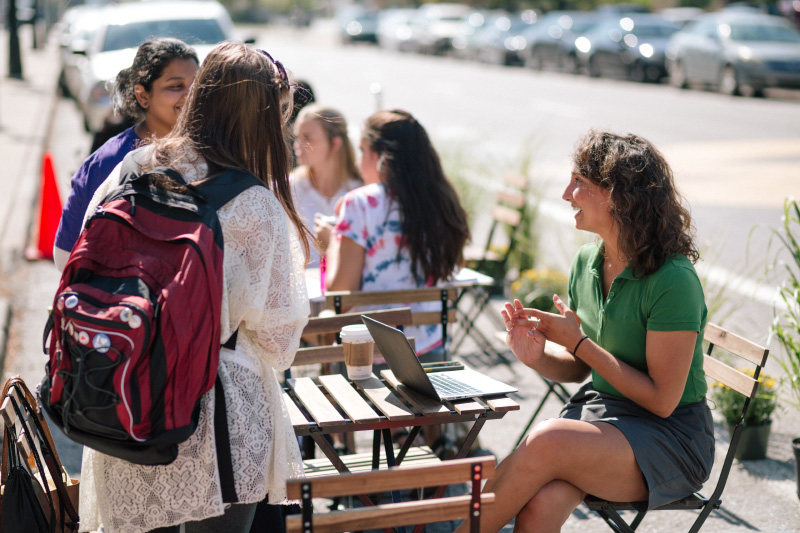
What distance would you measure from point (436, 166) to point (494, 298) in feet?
9.24

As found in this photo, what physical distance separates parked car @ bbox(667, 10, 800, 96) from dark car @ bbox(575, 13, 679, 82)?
1.74 m

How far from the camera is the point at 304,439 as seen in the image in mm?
4102

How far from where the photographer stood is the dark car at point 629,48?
76.3 ft

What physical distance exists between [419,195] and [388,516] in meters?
2.42

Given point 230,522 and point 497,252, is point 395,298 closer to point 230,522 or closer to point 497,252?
point 230,522

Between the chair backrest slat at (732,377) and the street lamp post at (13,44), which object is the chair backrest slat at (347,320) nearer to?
the chair backrest slat at (732,377)

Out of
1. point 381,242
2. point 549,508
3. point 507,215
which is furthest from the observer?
point 507,215

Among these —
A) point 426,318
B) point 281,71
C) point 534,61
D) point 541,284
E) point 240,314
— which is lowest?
point 534,61

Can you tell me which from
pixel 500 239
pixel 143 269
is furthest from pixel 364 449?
pixel 500 239

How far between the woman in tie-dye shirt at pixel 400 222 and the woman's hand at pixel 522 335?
1202 millimetres

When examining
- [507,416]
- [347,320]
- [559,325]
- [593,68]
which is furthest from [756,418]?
[593,68]

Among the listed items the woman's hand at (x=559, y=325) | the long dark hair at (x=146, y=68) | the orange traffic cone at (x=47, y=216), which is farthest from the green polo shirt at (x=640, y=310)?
the orange traffic cone at (x=47, y=216)

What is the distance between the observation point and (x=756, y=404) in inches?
170

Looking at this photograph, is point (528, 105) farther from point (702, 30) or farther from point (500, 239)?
point (500, 239)
